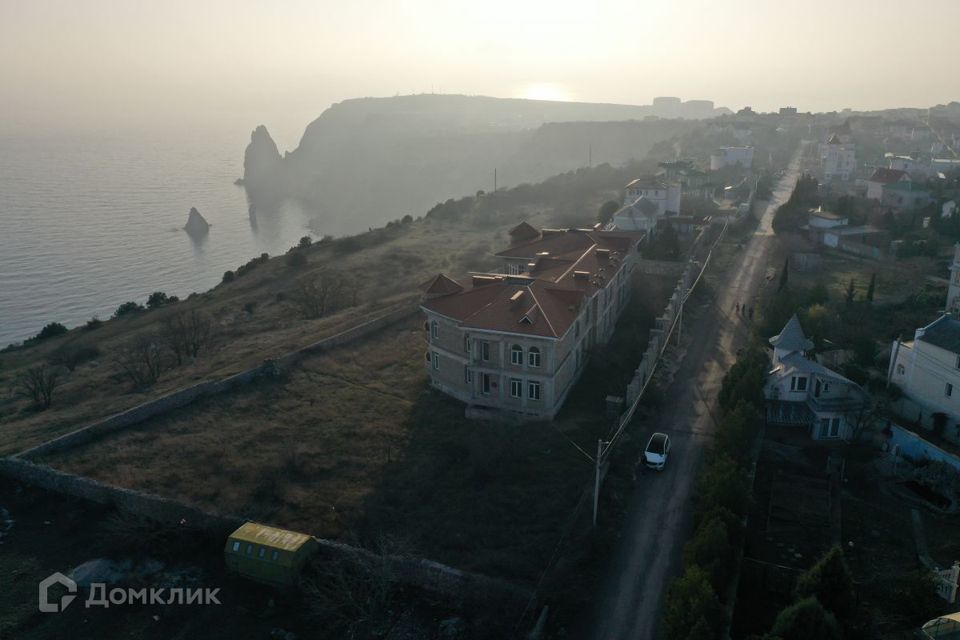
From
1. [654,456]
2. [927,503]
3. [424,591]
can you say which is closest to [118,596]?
[424,591]

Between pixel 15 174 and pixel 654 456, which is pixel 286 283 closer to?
pixel 654 456

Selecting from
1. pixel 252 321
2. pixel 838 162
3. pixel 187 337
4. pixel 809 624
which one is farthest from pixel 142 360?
pixel 838 162

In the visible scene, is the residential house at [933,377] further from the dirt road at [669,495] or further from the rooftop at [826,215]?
Result: the rooftop at [826,215]

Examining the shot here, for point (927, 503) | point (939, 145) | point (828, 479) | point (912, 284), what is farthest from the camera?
point (939, 145)

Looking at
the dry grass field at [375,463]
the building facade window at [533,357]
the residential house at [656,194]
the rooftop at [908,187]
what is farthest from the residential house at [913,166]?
the building facade window at [533,357]

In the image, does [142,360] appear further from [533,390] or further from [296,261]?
[296,261]

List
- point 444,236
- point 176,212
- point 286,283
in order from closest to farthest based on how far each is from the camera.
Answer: point 286,283 < point 444,236 < point 176,212
